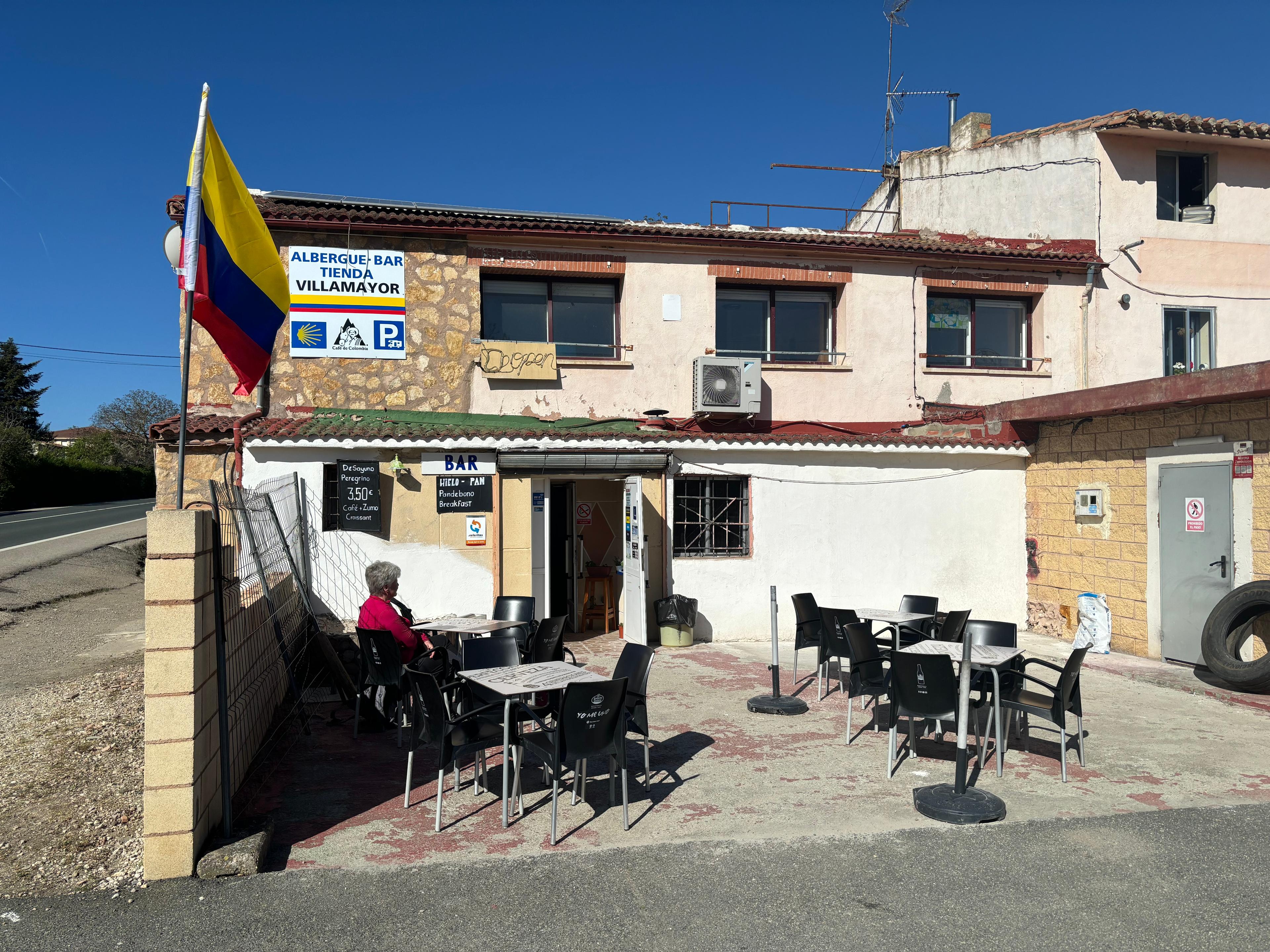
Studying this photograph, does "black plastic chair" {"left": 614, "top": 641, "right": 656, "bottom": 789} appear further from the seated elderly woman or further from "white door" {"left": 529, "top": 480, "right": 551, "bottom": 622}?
"white door" {"left": 529, "top": 480, "right": 551, "bottom": 622}

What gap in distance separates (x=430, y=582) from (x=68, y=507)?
30262mm

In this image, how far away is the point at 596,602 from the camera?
12.0 m

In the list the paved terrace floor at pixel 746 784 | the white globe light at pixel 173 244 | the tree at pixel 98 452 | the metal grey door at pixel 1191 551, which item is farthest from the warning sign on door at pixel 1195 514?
the tree at pixel 98 452

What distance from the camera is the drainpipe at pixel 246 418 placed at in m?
9.81

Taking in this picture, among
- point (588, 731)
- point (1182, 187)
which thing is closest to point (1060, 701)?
point (588, 731)

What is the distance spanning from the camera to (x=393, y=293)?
11281 millimetres

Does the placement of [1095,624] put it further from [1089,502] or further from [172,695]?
[172,695]

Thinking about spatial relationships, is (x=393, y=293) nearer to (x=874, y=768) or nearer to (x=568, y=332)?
(x=568, y=332)

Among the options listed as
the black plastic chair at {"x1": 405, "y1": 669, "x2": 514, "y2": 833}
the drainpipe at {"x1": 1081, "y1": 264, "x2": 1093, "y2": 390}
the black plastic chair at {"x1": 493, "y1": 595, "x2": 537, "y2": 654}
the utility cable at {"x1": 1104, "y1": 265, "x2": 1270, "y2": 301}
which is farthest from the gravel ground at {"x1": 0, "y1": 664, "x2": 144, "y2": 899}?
the utility cable at {"x1": 1104, "y1": 265, "x2": 1270, "y2": 301}

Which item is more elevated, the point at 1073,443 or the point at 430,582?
the point at 1073,443

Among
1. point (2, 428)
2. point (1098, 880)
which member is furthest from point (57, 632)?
point (2, 428)

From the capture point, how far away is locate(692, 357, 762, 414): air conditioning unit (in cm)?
1145

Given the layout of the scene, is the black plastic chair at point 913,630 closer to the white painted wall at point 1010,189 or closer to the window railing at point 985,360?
the window railing at point 985,360

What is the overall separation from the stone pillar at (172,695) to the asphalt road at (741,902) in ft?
0.63
